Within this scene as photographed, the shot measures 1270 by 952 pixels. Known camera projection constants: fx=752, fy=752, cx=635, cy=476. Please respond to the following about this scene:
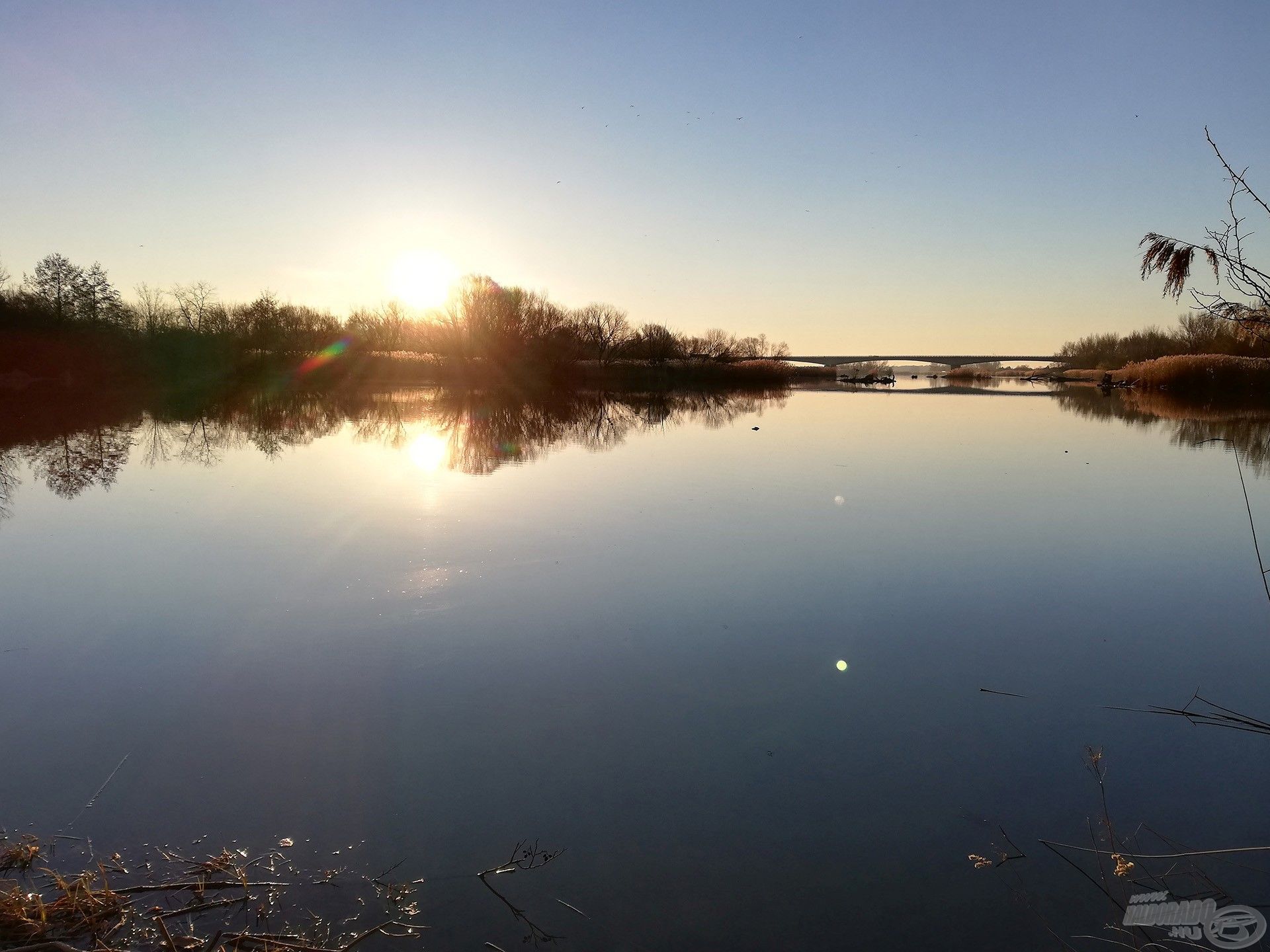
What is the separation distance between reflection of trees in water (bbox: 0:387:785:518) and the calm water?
112 inches

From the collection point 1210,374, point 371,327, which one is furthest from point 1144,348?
point 371,327

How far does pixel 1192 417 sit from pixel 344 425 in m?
23.0

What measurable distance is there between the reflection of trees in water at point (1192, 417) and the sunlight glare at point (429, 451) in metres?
10.7

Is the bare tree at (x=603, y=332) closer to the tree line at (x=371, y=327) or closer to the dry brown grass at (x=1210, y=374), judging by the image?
the tree line at (x=371, y=327)

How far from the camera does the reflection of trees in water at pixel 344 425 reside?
40.8 feet

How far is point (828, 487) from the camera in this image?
408 inches

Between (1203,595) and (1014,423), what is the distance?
17.4 meters

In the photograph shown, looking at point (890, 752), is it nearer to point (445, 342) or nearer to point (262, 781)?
point (262, 781)

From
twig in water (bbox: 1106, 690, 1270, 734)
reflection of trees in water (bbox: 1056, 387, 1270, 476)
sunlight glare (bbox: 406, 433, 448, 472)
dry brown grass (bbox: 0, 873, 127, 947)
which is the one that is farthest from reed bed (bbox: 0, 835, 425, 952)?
reflection of trees in water (bbox: 1056, 387, 1270, 476)

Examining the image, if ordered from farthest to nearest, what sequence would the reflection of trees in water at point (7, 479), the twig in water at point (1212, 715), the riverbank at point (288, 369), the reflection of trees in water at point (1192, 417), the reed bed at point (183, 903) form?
the riverbank at point (288, 369) → the reflection of trees in water at point (1192, 417) → the reflection of trees in water at point (7, 479) → the twig in water at point (1212, 715) → the reed bed at point (183, 903)

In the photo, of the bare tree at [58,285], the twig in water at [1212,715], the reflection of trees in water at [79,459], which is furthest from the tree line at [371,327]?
the twig in water at [1212,715]

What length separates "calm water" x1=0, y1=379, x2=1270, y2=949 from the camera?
8.85 feet

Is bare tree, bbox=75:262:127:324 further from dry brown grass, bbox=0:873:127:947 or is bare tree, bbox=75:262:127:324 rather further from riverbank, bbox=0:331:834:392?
dry brown grass, bbox=0:873:127:947

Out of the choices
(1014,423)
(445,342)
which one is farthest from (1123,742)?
(445,342)
